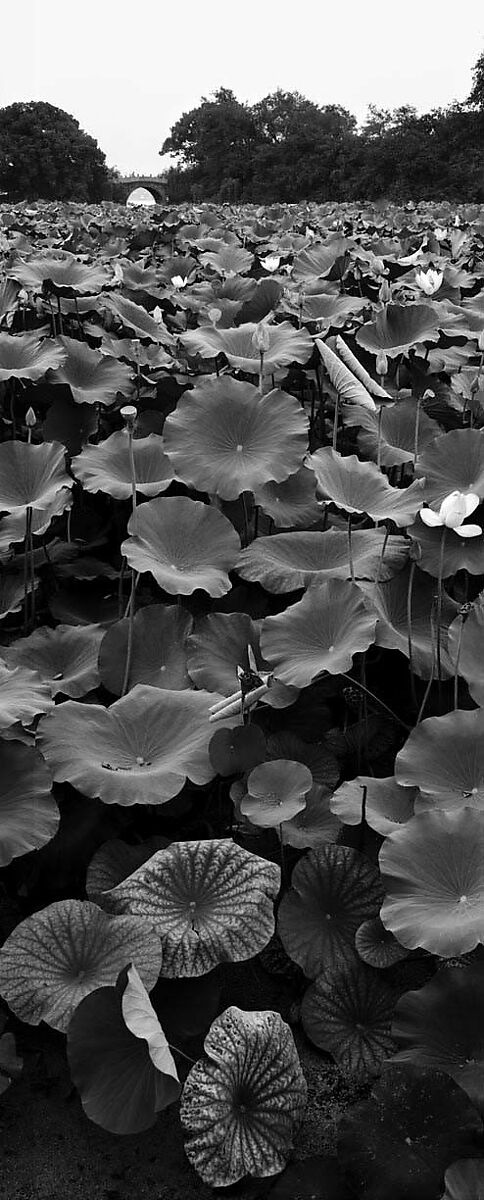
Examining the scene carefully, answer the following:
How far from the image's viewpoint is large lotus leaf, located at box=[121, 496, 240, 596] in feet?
4.90

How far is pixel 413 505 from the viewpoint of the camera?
5.02 feet

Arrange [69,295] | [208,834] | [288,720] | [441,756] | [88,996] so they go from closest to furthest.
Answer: [88,996] < [441,756] < [208,834] < [288,720] < [69,295]

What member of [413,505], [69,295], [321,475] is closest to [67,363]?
[69,295]

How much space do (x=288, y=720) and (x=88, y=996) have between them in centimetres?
65

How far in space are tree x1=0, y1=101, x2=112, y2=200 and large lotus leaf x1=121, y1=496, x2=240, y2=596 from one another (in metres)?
37.3

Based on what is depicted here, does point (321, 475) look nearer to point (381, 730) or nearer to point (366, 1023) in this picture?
point (381, 730)

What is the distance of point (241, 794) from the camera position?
1.22 meters

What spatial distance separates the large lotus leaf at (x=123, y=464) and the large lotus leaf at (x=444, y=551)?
50 centimetres

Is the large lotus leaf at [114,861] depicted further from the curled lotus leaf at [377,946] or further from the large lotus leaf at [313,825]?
the curled lotus leaf at [377,946]

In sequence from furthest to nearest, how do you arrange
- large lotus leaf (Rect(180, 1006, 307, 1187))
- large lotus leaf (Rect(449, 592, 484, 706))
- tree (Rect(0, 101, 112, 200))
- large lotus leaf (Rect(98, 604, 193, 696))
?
1. tree (Rect(0, 101, 112, 200))
2. large lotus leaf (Rect(98, 604, 193, 696))
3. large lotus leaf (Rect(449, 592, 484, 706))
4. large lotus leaf (Rect(180, 1006, 307, 1187))

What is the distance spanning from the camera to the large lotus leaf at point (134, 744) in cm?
114

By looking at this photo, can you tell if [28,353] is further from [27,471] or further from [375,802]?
[375,802]

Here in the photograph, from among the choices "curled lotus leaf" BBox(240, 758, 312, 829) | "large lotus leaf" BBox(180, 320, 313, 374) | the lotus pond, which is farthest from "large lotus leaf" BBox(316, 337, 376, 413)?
"curled lotus leaf" BBox(240, 758, 312, 829)

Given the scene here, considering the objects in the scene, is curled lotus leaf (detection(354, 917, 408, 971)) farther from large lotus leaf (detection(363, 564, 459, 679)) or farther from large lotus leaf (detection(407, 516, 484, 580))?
large lotus leaf (detection(407, 516, 484, 580))
